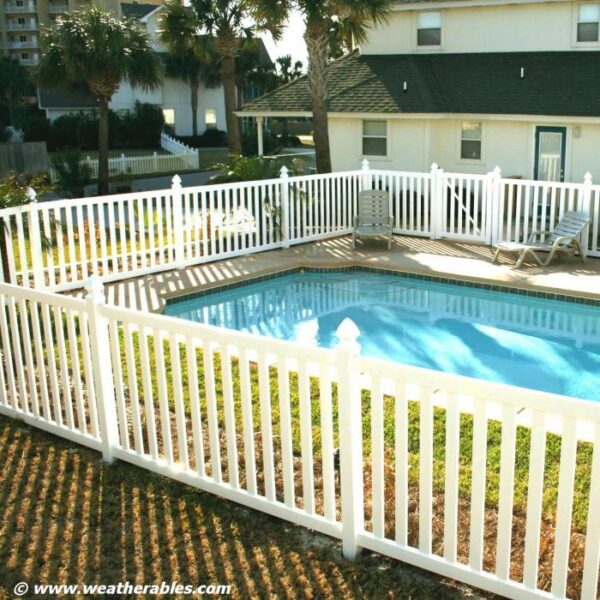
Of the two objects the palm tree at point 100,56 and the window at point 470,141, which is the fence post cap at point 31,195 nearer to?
the window at point 470,141

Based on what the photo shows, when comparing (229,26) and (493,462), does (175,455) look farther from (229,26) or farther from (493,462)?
(229,26)

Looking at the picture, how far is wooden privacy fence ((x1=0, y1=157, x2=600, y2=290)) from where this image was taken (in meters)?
10.8

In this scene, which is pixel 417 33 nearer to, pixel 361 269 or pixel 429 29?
pixel 429 29

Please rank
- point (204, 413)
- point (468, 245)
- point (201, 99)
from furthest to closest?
point (201, 99)
point (468, 245)
point (204, 413)

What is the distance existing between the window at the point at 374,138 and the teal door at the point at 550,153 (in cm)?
389

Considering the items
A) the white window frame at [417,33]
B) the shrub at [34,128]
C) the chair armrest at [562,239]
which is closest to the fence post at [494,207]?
the chair armrest at [562,239]

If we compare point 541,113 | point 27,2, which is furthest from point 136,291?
point 27,2

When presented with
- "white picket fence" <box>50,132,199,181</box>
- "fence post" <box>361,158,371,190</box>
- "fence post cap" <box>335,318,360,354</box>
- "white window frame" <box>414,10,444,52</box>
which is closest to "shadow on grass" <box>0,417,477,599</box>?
"fence post cap" <box>335,318,360,354</box>

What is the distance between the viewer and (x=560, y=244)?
12523mm

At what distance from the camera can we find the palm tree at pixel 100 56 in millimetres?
22922

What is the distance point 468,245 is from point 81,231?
684 cm

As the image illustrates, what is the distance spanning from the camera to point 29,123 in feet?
146

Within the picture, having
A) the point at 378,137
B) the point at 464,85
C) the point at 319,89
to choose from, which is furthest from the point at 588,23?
the point at 319,89

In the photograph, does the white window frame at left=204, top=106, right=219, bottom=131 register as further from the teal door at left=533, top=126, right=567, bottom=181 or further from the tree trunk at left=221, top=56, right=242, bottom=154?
the teal door at left=533, top=126, right=567, bottom=181
